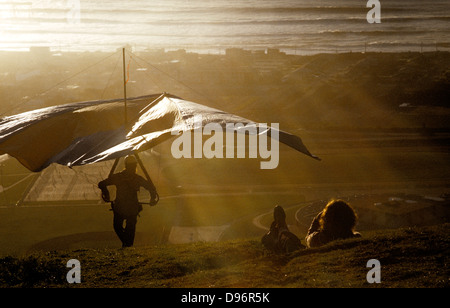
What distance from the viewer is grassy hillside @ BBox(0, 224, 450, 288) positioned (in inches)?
223

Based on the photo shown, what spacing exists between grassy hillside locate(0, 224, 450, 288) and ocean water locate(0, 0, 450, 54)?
1516 inches

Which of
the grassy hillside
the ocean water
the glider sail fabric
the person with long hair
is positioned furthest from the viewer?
the ocean water

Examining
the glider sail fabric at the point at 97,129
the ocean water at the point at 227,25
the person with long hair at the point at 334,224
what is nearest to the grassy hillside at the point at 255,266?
the person with long hair at the point at 334,224

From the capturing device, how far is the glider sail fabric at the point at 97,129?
25.8 feet

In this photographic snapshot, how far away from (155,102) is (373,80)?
42.3 metres

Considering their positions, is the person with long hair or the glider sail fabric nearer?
the person with long hair

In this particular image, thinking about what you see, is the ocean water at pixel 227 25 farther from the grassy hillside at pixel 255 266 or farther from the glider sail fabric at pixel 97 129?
the grassy hillside at pixel 255 266

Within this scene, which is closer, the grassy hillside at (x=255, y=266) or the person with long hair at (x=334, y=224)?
the grassy hillside at (x=255, y=266)

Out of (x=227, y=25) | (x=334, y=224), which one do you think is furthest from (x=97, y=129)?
(x=227, y=25)

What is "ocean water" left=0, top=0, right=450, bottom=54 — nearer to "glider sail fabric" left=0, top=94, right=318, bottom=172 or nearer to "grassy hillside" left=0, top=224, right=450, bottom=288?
"glider sail fabric" left=0, top=94, right=318, bottom=172

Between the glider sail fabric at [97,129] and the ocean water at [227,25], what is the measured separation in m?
35.7

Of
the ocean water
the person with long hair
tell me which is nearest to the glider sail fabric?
the person with long hair
